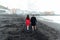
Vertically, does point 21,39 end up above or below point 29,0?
below

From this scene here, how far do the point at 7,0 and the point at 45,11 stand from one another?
2979 mm

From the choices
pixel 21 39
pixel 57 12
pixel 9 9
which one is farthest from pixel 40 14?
pixel 21 39

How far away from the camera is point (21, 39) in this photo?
7.62m

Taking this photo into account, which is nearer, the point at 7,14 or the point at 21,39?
the point at 21,39

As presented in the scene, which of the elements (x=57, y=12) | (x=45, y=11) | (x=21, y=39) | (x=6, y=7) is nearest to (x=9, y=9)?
(x=6, y=7)

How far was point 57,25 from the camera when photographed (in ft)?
39.1

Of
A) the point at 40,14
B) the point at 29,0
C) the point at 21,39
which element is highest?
the point at 29,0

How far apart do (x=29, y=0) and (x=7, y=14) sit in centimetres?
193

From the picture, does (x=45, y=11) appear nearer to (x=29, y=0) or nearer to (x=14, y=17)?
(x=29, y=0)

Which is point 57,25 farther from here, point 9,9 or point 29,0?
point 9,9

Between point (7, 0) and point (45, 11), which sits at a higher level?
point (7, 0)

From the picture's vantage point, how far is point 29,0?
12.2 metres

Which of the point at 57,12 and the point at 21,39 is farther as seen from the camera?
the point at 57,12

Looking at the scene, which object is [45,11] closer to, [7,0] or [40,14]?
[40,14]
